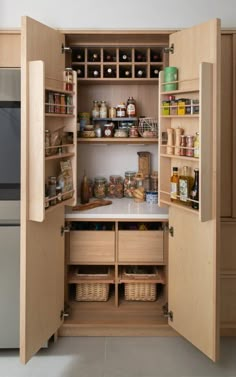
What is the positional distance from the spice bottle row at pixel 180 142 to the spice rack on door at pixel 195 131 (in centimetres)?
2

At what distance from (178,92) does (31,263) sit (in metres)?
1.22

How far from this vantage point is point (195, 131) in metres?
2.50

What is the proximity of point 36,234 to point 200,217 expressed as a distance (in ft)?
2.77

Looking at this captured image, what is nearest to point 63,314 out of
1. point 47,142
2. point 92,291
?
point 92,291

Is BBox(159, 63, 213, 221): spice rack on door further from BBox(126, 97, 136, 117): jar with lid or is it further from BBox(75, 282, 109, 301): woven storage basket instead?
BBox(75, 282, 109, 301): woven storage basket

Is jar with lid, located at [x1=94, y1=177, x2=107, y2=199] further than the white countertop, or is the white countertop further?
jar with lid, located at [x1=94, y1=177, x2=107, y2=199]

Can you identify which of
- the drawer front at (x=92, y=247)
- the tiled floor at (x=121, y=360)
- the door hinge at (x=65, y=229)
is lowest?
the tiled floor at (x=121, y=360)

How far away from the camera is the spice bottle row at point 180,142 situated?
240 centimetres

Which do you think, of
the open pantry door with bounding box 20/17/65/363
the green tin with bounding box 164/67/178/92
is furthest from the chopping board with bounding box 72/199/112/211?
the green tin with bounding box 164/67/178/92

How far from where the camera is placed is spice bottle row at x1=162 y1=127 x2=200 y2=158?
94.7 inches

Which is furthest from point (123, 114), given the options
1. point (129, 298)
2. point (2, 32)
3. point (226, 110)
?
point (129, 298)

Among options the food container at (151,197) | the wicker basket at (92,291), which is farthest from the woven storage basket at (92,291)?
the food container at (151,197)

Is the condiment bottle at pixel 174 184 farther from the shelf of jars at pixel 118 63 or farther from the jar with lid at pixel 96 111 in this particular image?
the jar with lid at pixel 96 111

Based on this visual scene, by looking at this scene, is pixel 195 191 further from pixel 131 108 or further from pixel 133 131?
pixel 131 108
